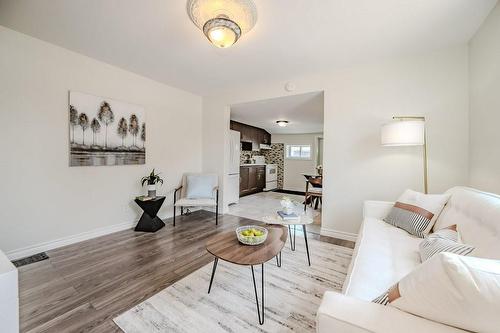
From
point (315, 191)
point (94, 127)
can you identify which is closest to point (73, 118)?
point (94, 127)

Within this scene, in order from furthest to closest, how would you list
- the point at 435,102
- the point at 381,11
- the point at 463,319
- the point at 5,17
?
the point at 435,102
the point at 5,17
the point at 381,11
the point at 463,319

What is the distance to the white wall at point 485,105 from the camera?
5.70 ft

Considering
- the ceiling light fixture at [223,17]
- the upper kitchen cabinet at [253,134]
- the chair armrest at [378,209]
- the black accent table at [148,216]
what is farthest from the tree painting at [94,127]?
the chair armrest at [378,209]

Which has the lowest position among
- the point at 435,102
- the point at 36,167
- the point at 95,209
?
the point at 95,209

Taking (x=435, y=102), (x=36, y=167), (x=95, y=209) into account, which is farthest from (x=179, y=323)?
(x=435, y=102)

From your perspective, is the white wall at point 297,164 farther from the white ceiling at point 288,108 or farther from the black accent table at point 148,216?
the black accent table at point 148,216

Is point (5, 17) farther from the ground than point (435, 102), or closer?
farther from the ground

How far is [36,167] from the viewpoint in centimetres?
235

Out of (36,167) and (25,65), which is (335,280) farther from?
(25,65)

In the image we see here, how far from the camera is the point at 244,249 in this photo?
1610 millimetres

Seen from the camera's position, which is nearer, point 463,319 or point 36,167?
point 463,319

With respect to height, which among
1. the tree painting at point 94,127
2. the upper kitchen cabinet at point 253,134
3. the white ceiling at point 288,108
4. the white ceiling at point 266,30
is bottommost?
the tree painting at point 94,127

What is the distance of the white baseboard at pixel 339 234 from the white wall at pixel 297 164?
439 centimetres

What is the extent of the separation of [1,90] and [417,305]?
3660 mm
